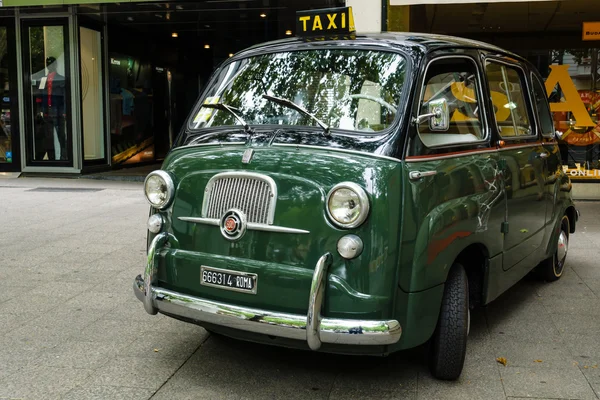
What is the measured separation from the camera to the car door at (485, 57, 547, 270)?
4.85 m

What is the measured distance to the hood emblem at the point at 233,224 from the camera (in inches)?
150

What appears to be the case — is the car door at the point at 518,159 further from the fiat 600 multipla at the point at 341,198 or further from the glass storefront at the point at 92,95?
the glass storefront at the point at 92,95

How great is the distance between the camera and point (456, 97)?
453 centimetres

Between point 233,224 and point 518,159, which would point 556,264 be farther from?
point 233,224

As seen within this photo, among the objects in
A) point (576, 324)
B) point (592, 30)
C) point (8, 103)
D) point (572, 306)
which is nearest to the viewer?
point (576, 324)

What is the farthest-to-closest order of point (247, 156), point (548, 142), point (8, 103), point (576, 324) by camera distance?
point (8, 103) < point (548, 142) < point (576, 324) < point (247, 156)

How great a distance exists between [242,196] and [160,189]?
621 mm

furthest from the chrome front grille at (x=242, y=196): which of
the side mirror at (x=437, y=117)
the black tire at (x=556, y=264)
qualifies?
the black tire at (x=556, y=264)

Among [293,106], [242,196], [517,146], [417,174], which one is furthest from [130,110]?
[417,174]

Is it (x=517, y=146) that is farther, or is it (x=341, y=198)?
(x=517, y=146)

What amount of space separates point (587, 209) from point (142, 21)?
10.7 metres

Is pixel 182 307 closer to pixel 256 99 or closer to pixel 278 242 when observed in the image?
pixel 278 242

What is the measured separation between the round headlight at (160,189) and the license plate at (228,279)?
0.50 metres

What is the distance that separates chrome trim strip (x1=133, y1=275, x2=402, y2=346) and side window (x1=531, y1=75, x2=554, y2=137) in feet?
10.5
